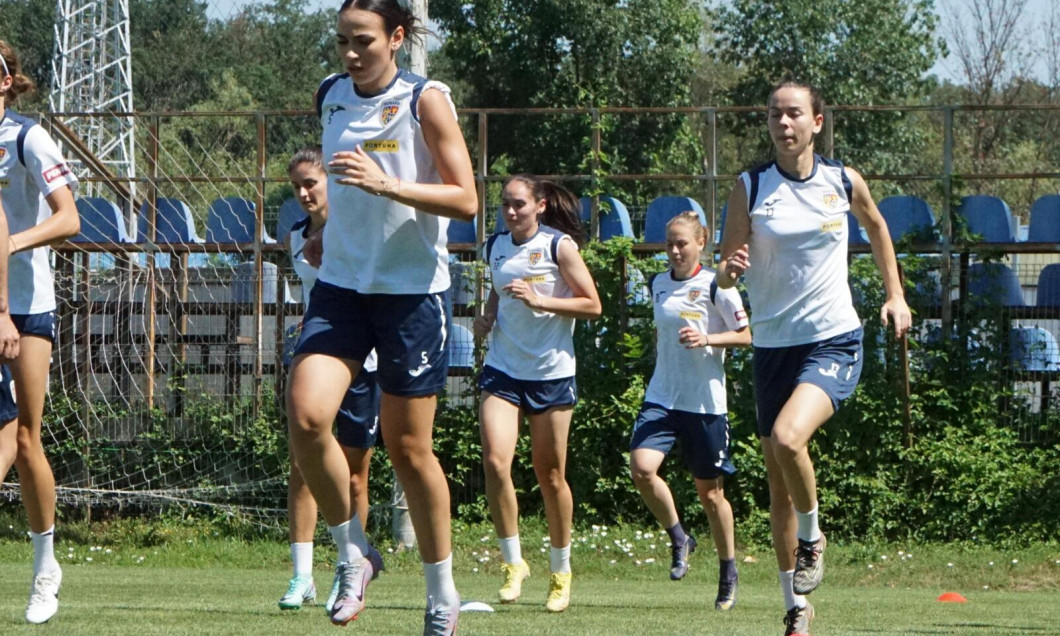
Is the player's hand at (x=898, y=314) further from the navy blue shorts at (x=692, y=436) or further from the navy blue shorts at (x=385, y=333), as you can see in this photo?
the navy blue shorts at (x=692, y=436)

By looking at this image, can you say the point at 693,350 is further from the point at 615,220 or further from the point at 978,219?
the point at 978,219

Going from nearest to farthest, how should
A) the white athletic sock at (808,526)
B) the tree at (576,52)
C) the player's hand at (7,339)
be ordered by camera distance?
the player's hand at (7,339) < the white athletic sock at (808,526) < the tree at (576,52)

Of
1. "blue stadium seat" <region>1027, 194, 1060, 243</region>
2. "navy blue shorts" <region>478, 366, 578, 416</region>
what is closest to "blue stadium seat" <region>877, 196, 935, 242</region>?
"blue stadium seat" <region>1027, 194, 1060, 243</region>

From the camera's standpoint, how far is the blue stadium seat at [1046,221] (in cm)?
1444

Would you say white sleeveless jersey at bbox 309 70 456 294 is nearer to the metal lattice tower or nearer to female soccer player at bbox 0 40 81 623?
female soccer player at bbox 0 40 81 623

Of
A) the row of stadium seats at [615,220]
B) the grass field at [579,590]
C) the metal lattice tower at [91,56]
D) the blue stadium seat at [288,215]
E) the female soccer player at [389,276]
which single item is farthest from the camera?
the metal lattice tower at [91,56]

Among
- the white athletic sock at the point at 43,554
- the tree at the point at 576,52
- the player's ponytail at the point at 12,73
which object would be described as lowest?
the white athletic sock at the point at 43,554

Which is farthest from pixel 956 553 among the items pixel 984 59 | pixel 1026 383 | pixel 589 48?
pixel 984 59

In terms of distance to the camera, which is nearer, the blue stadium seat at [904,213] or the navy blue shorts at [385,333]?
the navy blue shorts at [385,333]

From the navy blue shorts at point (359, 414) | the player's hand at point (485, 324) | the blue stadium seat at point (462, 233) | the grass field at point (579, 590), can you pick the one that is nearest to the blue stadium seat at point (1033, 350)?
the grass field at point (579, 590)

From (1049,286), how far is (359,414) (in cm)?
863

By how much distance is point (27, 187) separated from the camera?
5875 millimetres

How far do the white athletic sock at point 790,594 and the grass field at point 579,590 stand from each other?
276 millimetres

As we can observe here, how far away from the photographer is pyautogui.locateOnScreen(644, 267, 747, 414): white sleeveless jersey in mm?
8719
